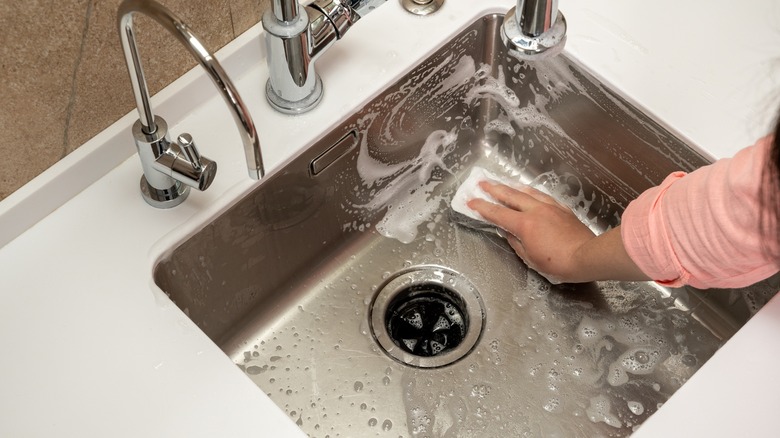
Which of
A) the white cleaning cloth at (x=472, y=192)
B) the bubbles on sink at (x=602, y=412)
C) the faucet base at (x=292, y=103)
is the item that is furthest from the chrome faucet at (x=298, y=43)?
the bubbles on sink at (x=602, y=412)

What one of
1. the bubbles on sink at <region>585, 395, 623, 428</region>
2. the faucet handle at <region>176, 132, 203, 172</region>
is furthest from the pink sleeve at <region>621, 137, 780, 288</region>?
the faucet handle at <region>176, 132, 203, 172</region>

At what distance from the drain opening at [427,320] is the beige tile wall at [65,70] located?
14.6 inches

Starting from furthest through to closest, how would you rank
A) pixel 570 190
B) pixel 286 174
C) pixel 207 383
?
pixel 570 190
pixel 286 174
pixel 207 383

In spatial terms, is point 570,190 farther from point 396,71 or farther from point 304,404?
point 304,404

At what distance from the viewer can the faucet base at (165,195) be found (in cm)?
80

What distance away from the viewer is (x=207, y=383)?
712 mm

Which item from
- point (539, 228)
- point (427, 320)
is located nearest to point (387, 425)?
point (427, 320)

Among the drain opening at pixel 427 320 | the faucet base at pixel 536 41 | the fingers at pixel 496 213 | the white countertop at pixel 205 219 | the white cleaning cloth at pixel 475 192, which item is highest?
the faucet base at pixel 536 41

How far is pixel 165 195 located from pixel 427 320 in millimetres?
365

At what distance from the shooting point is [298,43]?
81cm

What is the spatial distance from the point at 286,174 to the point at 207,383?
25 cm

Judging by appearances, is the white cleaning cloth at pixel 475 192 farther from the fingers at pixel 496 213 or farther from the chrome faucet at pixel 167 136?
the chrome faucet at pixel 167 136

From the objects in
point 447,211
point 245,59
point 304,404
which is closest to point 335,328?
point 304,404

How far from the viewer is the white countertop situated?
27.7 inches
